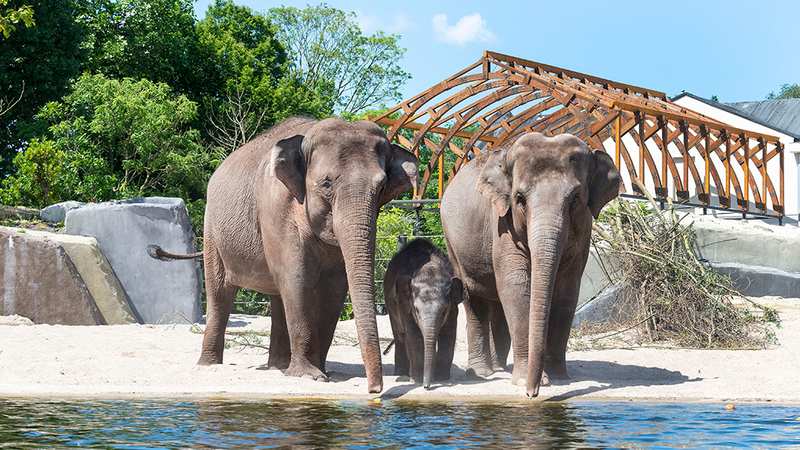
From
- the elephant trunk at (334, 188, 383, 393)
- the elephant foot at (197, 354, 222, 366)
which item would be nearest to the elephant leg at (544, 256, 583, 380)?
the elephant trunk at (334, 188, 383, 393)

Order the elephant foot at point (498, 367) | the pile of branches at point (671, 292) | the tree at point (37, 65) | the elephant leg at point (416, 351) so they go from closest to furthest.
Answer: the elephant leg at point (416, 351) < the elephant foot at point (498, 367) < the pile of branches at point (671, 292) < the tree at point (37, 65)

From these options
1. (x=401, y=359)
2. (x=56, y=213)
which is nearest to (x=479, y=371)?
(x=401, y=359)

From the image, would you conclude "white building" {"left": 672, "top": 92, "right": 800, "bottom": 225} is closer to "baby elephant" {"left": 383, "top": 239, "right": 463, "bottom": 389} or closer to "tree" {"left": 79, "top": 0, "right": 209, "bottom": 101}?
"tree" {"left": 79, "top": 0, "right": 209, "bottom": 101}

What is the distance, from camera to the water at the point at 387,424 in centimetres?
677

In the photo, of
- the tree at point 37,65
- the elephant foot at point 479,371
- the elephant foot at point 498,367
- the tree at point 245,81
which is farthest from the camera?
the tree at point 245,81

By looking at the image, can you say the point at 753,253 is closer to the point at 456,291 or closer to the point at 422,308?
the point at 456,291

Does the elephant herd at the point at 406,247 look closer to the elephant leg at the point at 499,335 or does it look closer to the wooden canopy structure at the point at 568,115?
the elephant leg at the point at 499,335

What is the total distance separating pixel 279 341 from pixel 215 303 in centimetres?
86

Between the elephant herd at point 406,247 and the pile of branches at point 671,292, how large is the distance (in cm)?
349

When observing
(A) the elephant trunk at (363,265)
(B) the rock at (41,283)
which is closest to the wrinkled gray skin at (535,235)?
(A) the elephant trunk at (363,265)

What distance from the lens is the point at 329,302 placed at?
992cm

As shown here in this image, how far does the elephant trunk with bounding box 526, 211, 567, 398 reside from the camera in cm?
877

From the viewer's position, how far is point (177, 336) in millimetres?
14039

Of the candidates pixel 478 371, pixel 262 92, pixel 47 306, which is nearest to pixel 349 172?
pixel 478 371
